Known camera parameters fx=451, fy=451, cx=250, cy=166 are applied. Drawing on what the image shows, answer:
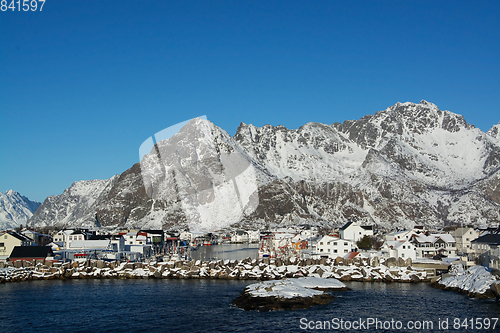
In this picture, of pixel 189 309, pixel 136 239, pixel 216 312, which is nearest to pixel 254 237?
pixel 136 239

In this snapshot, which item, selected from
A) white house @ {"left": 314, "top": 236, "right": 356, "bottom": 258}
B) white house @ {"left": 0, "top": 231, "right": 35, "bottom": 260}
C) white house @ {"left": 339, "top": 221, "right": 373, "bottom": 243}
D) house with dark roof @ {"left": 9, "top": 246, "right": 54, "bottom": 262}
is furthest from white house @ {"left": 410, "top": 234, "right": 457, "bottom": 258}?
white house @ {"left": 0, "top": 231, "right": 35, "bottom": 260}

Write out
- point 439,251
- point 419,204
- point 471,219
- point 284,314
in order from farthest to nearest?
point 419,204 < point 471,219 < point 439,251 < point 284,314

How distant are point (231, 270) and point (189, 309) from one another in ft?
58.7

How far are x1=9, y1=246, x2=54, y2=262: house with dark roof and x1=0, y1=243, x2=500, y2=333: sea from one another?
14513 millimetres

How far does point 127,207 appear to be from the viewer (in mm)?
188125

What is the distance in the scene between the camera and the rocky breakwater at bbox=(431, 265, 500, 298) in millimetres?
34000

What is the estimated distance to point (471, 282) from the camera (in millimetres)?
37469

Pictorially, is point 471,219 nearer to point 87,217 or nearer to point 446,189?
point 446,189

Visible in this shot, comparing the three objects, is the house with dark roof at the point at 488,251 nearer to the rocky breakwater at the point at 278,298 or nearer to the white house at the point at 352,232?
the rocky breakwater at the point at 278,298

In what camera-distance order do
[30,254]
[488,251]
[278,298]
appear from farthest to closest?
1. [30,254]
2. [488,251]
3. [278,298]

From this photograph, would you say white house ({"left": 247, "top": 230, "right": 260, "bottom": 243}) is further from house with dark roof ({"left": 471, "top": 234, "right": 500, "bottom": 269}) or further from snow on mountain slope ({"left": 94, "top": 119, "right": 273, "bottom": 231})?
house with dark roof ({"left": 471, "top": 234, "right": 500, "bottom": 269})

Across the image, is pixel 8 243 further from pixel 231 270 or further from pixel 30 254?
pixel 231 270

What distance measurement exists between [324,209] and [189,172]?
2319 inches

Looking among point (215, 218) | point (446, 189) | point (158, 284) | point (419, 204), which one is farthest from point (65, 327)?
point (446, 189)
